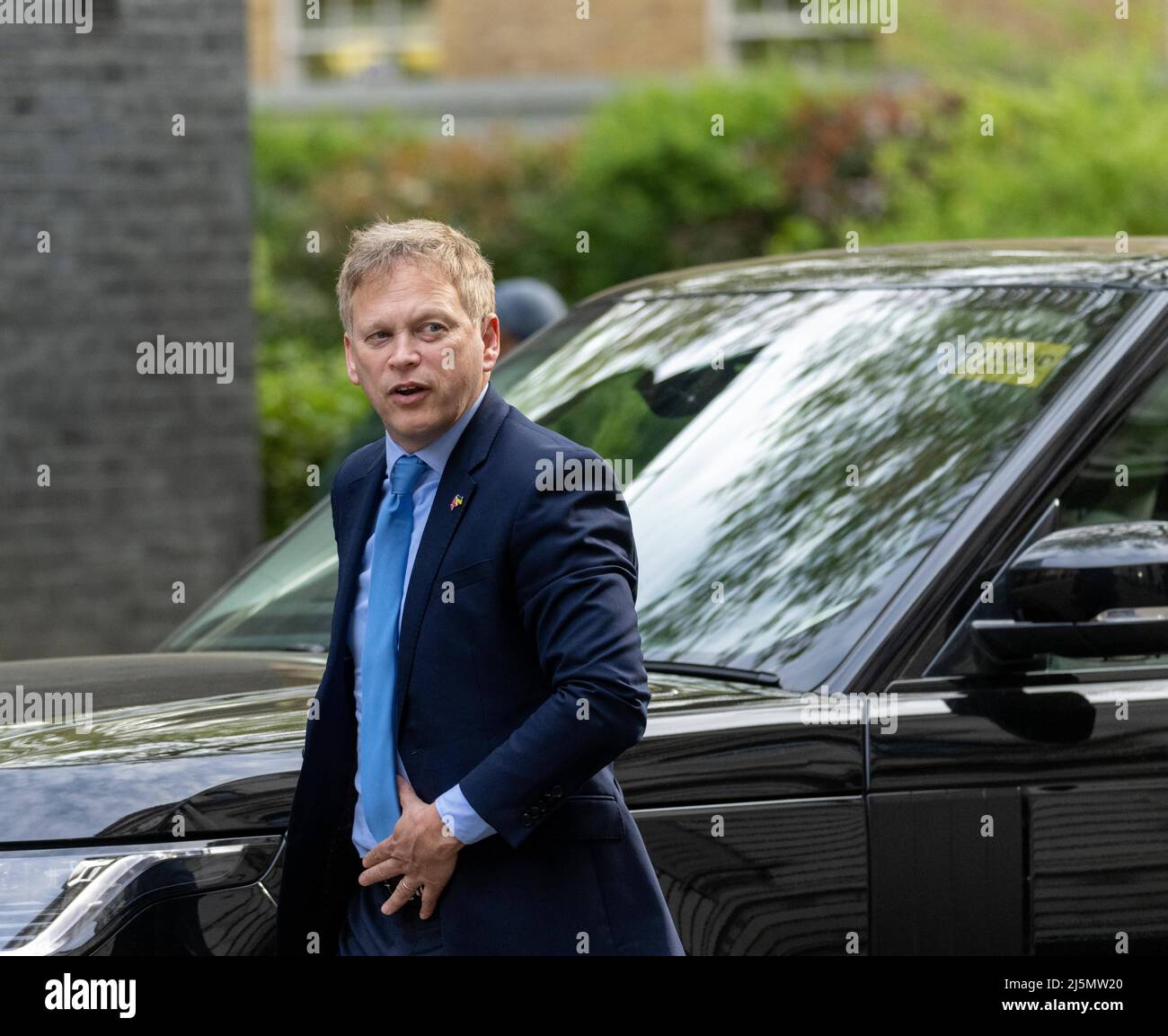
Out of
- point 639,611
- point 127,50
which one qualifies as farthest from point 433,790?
point 127,50

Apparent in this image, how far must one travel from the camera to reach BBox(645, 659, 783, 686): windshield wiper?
306 cm

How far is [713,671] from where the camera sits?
10.2 ft

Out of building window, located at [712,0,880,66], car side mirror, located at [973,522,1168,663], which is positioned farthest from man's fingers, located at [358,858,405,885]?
building window, located at [712,0,880,66]

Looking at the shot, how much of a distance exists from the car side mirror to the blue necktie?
0.95 metres

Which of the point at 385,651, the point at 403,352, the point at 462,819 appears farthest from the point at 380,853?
the point at 403,352

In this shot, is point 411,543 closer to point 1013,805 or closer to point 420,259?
point 420,259

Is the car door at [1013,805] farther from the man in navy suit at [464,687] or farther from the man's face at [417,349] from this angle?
the man's face at [417,349]

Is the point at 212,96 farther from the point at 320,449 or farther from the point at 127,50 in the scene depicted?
the point at 320,449

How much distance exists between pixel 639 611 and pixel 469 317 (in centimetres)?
83

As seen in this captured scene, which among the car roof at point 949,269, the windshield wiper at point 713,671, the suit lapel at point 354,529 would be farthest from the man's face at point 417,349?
the car roof at point 949,269

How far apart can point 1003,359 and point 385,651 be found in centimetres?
138

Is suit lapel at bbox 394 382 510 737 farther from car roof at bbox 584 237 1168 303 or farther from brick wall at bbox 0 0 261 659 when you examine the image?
brick wall at bbox 0 0 261 659

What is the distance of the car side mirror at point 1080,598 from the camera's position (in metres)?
2.97

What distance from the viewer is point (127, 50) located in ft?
27.8
